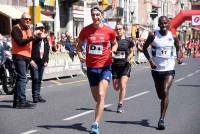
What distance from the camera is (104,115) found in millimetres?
11375

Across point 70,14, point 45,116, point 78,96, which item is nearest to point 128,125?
point 45,116

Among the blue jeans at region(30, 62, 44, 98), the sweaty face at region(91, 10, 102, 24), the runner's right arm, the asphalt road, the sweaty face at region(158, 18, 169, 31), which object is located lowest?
the asphalt road

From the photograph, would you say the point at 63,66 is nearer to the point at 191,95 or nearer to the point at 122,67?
the point at 191,95

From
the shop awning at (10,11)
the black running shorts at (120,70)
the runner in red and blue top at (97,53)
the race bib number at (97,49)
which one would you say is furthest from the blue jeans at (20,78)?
the shop awning at (10,11)

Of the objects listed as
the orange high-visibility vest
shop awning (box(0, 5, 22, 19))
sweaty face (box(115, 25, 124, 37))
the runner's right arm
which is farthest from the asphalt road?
shop awning (box(0, 5, 22, 19))

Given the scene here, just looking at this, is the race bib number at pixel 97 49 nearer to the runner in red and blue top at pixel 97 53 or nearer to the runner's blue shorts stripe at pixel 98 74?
the runner in red and blue top at pixel 97 53

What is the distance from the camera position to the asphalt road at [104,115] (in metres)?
9.63

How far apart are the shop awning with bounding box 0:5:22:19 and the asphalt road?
15.5m

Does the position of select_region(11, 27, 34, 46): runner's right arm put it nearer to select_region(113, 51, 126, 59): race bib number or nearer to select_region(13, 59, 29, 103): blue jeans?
select_region(13, 59, 29, 103): blue jeans

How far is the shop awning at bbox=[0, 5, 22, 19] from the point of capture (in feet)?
103

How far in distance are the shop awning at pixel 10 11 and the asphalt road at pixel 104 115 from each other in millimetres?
15500

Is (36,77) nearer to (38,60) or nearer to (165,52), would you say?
(38,60)

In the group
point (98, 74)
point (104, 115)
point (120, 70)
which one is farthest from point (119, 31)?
point (98, 74)

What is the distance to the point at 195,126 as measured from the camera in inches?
396
